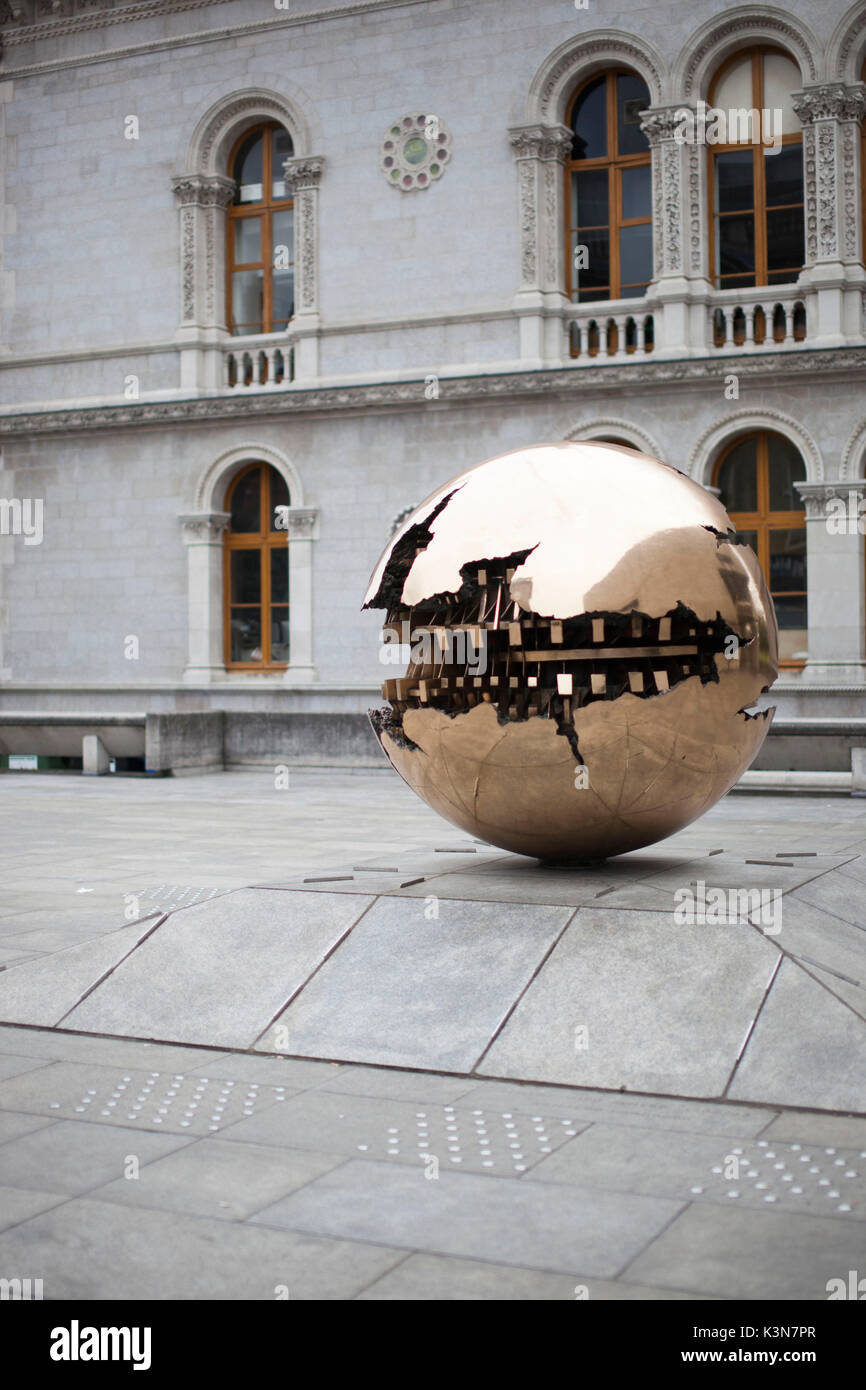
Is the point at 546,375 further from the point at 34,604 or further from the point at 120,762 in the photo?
the point at 34,604

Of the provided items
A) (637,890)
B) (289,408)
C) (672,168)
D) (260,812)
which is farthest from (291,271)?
(637,890)

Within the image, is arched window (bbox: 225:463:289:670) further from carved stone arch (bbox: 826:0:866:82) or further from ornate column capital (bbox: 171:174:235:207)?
carved stone arch (bbox: 826:0:866:82)

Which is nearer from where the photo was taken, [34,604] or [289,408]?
[289,408]

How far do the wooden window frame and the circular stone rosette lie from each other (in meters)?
5.48

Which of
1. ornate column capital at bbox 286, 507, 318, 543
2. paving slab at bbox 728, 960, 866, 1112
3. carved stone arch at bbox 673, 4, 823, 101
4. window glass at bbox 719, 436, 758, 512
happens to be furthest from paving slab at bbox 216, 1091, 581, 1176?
carved stone arch at bbox 673, 4, 823, 101

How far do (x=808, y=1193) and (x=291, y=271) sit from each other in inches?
923

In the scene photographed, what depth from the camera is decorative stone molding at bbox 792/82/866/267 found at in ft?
70.4

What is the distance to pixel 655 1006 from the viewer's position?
18.6 feet

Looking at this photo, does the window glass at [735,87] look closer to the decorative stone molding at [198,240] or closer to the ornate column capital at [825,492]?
the ornate column capital at [825,492]

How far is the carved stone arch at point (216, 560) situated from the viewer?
80.6 ft

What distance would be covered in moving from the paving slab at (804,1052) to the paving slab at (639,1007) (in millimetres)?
63

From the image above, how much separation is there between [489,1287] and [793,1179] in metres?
1.23

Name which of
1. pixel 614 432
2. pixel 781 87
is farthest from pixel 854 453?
pixel 781 87

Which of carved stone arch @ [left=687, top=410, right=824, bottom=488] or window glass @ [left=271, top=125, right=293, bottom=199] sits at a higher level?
window glass @ [left=271, top=125, right=293, bottom=199]
